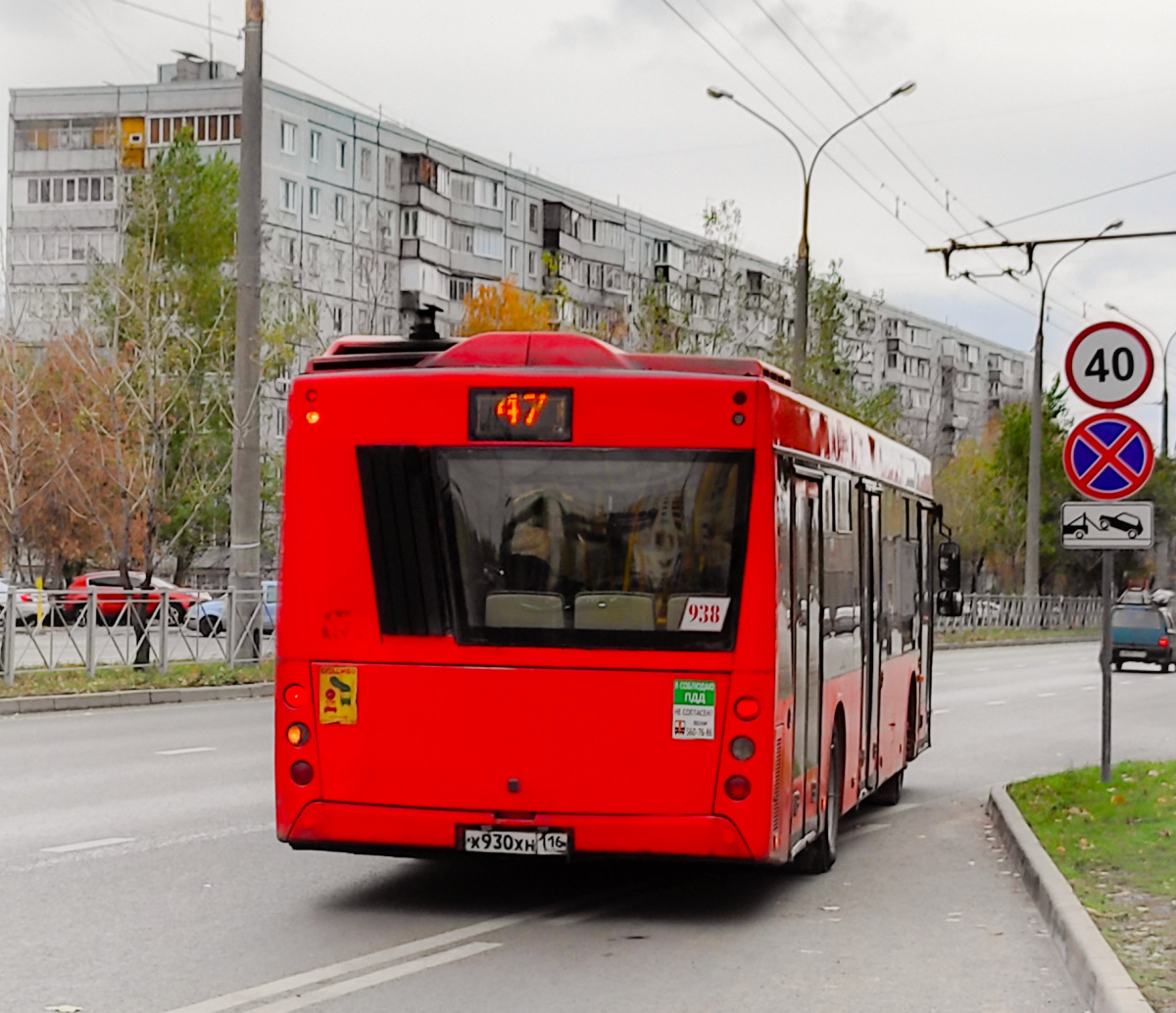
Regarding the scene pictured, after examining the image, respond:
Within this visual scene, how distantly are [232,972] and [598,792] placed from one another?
2100mm

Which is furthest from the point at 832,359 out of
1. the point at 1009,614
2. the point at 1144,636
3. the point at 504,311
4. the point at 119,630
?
the point at 119,630

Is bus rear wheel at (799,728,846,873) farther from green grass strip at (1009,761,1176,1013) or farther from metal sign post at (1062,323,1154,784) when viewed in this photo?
metal sign post at (1062,323,1154,784)

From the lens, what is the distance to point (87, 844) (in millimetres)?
11633

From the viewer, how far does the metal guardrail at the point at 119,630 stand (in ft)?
80.5

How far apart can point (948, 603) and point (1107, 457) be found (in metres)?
2.63

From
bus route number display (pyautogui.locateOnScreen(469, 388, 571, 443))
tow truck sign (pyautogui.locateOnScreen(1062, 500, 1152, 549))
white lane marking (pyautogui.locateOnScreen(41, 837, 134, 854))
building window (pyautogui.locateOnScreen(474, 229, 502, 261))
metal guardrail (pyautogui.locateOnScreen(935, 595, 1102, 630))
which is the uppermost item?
building window (pyautogui.locateOnScreen(474, 229, 502, 261))

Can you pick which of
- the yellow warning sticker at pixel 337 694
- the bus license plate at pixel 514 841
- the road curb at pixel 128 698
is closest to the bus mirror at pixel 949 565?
the bus license plate at pixel 514 841

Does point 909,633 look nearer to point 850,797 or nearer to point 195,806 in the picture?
point 850,797

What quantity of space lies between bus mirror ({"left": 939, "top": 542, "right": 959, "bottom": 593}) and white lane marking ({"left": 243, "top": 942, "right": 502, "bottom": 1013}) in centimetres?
887

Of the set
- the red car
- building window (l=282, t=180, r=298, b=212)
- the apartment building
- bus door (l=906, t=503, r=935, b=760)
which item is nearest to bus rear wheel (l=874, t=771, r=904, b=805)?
bus door (l=906, t=503, r=935, b=760)

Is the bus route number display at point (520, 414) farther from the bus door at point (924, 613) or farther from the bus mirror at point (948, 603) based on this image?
the bus mirror at point (948, 603)

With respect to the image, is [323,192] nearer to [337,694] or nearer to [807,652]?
[807,652]

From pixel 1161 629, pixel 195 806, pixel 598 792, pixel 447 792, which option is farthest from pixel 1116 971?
pixel 1161 629

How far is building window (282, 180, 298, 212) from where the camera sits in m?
76.2
